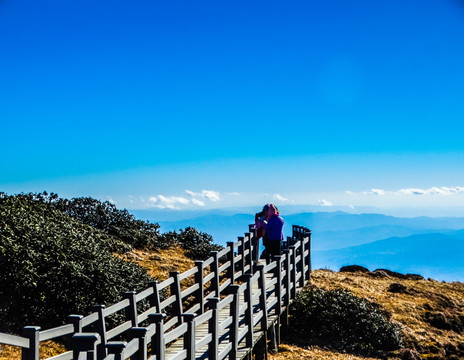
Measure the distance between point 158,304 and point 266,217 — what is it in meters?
8.34

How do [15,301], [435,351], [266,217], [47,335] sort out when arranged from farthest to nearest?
[266,217], [435,351], [15,301], [47,335]

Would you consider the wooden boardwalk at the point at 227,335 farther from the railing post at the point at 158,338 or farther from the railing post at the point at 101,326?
the railing post at the point at 158,338

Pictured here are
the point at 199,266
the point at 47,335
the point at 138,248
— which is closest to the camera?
the point at 47,335

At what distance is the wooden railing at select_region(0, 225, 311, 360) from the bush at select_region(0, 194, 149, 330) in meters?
0.74

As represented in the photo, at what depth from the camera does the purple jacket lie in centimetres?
1703

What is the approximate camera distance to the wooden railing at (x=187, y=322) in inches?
247

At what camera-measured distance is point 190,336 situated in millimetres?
7895

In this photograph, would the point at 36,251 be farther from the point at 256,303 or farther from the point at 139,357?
the point at 139,357

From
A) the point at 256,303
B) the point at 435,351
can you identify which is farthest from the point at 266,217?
the point at 435,351

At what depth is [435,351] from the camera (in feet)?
48.7

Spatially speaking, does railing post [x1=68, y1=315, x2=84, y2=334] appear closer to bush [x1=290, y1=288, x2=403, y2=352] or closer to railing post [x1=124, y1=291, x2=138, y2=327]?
railing post [x1=124, y1=291, x2=138, y2=327]

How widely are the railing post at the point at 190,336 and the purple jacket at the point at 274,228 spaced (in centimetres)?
937

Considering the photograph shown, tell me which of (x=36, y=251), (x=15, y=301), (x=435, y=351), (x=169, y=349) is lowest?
(x=435, y=351)

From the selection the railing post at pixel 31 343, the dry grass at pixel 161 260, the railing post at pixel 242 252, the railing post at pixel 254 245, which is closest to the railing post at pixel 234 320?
the railing post at pixel 31 343
